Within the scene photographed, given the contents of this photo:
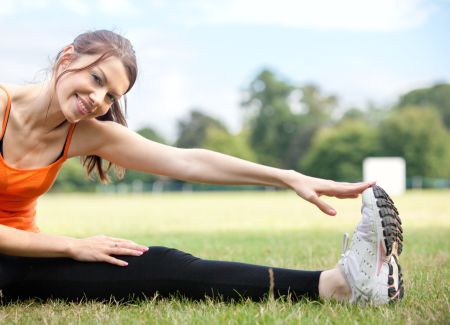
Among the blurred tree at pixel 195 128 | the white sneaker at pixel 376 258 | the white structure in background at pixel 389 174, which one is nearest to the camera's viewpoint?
the white sneaker at pixel 376 258

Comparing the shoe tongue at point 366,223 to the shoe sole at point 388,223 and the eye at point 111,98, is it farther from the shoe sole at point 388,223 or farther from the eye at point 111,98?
the eye at point 111,98

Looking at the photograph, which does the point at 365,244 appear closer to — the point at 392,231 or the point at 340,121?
the point at 392,231

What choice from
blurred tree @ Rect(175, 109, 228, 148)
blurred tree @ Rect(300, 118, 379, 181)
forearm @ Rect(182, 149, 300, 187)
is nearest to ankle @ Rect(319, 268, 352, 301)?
forearm @ Rect(182, 149, 300, 187)

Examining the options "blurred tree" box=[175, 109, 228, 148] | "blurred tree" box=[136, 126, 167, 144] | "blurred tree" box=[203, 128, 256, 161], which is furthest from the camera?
"blurred tree" box=[175, 109, 228, 148]

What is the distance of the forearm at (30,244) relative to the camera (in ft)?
8.63

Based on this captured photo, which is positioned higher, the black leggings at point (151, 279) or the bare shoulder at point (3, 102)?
the bare shoulder at point (3, 102)

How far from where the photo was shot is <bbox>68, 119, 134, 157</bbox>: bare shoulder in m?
2.98

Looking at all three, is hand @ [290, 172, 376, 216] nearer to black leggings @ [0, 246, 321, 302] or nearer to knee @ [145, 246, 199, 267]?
black leggings @ [0, 246, 321, 302]

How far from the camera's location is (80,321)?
2.30 meters

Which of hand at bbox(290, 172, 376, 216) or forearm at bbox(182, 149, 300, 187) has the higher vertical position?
forearm at bbox(182, 149, 300, 187)

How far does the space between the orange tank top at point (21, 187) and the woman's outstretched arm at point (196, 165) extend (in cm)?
20

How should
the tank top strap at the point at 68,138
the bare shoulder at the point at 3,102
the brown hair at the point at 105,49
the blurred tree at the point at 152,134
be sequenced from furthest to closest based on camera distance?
the blurred tree at the point at 152,134, the tank top strap at the point at 68,138, the bare shoulder at the point at 3,102, the brown hair at the point at 105,49

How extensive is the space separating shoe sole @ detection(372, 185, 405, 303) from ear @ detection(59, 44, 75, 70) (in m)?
1.42

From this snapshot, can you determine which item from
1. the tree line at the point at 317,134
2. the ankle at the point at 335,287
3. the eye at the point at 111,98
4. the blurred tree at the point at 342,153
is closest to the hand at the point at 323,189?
the ankle at the point at 335,287
